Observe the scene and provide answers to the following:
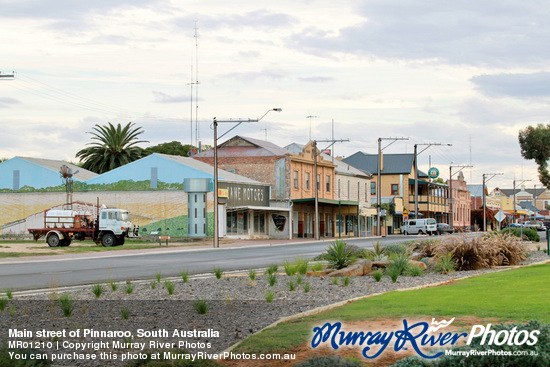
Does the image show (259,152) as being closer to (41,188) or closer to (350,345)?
(41,188)

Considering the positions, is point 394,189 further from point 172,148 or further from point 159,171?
point 159,171

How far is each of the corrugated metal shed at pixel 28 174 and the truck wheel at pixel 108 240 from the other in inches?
720

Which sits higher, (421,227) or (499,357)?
(421,227)

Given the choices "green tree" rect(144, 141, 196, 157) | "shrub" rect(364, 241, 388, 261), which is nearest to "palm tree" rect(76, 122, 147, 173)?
"green tree" rect(144, 141, 196, 157)

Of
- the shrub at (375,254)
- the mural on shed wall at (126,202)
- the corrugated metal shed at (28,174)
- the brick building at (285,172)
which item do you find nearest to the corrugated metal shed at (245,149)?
the brick building at (285,172)

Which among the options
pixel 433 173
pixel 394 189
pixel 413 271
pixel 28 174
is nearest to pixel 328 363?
pixel 413 271

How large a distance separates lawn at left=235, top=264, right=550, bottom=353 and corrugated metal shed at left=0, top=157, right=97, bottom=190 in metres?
53.4

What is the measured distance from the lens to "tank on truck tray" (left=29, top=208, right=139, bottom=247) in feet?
150

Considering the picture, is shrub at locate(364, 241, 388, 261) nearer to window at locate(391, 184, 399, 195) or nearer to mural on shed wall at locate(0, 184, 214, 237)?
mural on shed wall at locate(0, 184, 214, 237)

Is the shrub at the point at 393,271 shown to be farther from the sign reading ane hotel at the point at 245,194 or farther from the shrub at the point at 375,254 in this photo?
the sign reading ane hotel at the point at 245,194

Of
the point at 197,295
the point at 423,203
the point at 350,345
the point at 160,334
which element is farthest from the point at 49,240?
the point at 423,203

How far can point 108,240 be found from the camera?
1822 inches

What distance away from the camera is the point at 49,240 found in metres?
45.4

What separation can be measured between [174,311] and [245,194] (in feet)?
162
